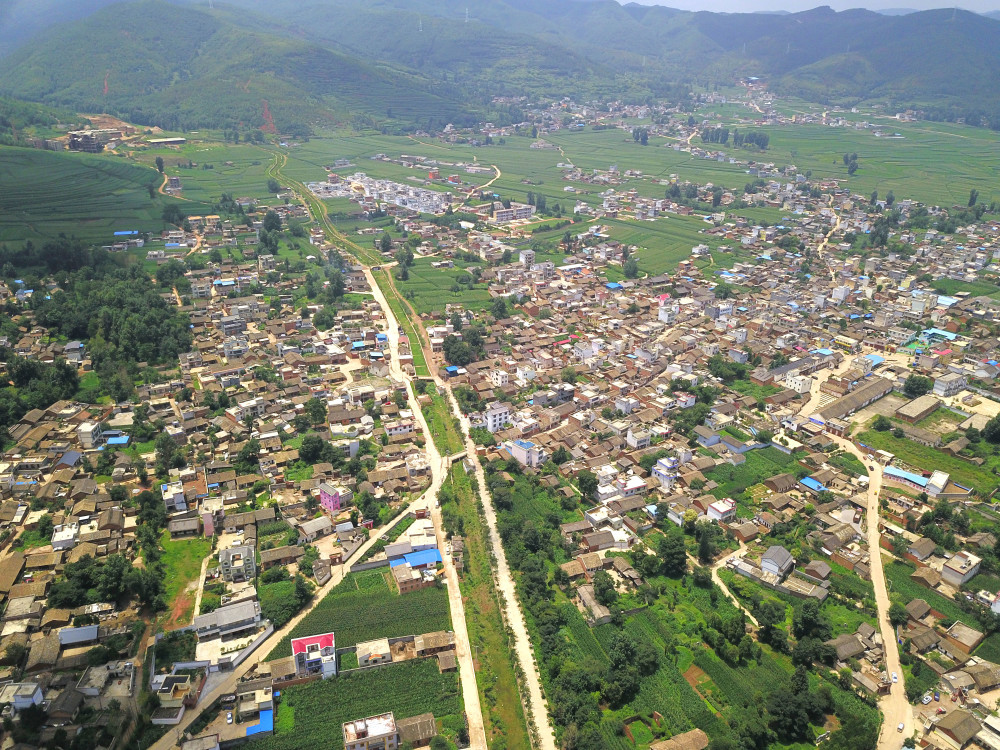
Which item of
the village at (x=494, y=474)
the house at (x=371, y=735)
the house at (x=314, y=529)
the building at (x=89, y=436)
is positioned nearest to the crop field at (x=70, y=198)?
the village at (x=494, y=474)

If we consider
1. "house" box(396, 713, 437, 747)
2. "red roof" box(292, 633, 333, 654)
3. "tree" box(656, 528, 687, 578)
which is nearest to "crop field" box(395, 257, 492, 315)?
"tree" box(656, 528, 687, 578)

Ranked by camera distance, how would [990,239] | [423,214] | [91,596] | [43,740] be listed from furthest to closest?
[423,214], [990,239], [91,596], [43,740]

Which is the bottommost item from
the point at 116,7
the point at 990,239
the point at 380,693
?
the point at 380,693

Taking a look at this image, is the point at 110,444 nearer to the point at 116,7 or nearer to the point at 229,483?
the point at 229,483

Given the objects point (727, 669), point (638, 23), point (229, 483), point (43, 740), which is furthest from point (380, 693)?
point (638, 23)

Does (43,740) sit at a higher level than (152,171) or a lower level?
lower

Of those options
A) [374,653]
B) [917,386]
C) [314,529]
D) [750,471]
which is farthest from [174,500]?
[917,386]
